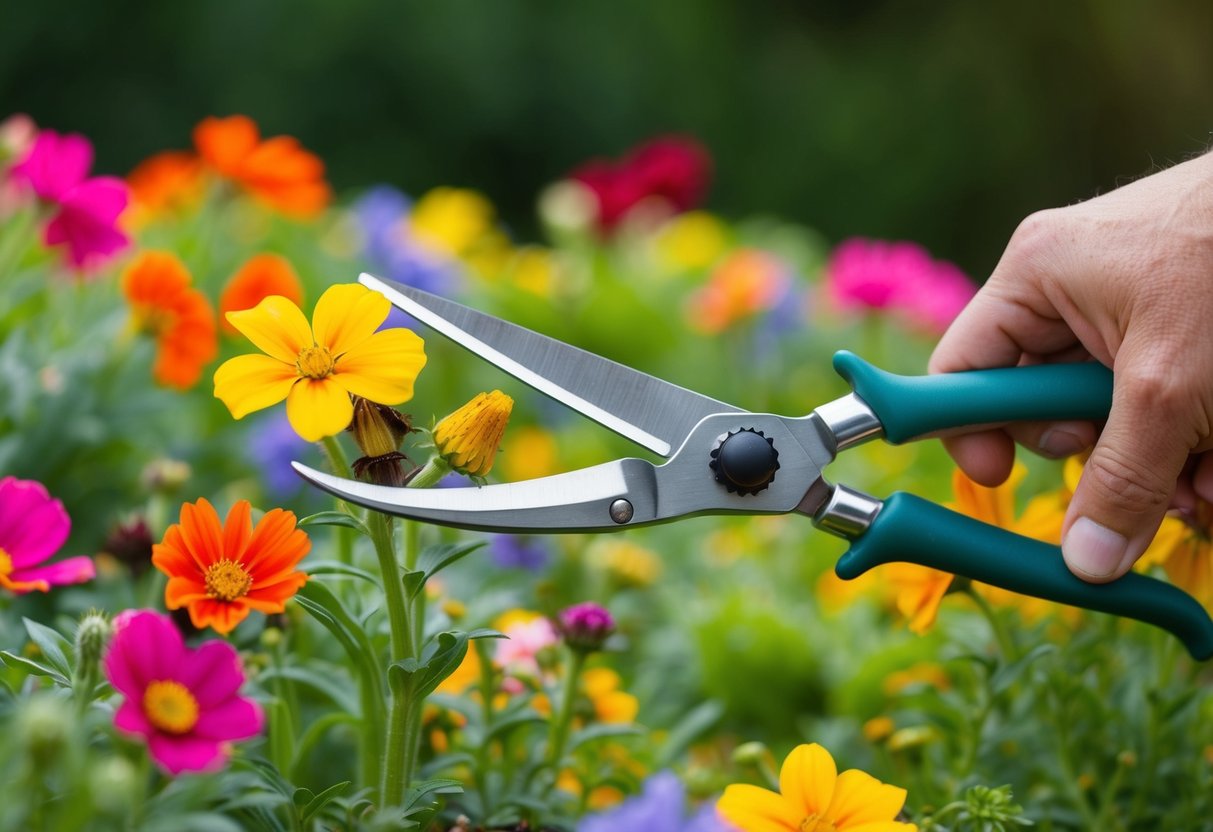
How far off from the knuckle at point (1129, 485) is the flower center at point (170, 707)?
0.61 m

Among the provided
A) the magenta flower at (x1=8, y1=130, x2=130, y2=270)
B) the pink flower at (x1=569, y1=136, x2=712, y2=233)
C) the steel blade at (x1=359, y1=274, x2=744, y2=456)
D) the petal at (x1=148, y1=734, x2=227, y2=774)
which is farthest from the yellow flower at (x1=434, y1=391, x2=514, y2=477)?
the pink flower at (x1=569, y1=136, x2=712, y2=233)

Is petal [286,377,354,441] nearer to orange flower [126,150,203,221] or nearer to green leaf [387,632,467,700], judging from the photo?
green leaf [387,632,467,700]

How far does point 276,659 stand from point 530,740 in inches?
10.6

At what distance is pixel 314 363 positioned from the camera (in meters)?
0.69

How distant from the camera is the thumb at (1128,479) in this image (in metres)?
0.79

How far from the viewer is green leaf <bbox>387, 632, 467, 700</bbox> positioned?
701mm

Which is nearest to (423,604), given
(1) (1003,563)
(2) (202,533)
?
(2) (202,533)

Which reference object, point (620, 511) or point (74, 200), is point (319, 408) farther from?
point (74, 200)

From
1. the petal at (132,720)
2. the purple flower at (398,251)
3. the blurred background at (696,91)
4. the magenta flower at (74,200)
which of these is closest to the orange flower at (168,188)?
the purple flower at (398,251)

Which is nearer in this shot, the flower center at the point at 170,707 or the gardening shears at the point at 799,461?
the flower center at the point at 170,707

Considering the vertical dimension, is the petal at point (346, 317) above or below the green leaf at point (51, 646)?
above

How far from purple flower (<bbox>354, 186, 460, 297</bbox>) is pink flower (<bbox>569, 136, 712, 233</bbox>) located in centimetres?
40

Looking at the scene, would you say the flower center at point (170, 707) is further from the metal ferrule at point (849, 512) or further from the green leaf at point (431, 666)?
the metal ferrule at point (849, 512)

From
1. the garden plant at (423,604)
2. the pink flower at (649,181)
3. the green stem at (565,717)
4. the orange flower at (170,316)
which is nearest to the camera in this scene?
the garden plant at (423,604)
